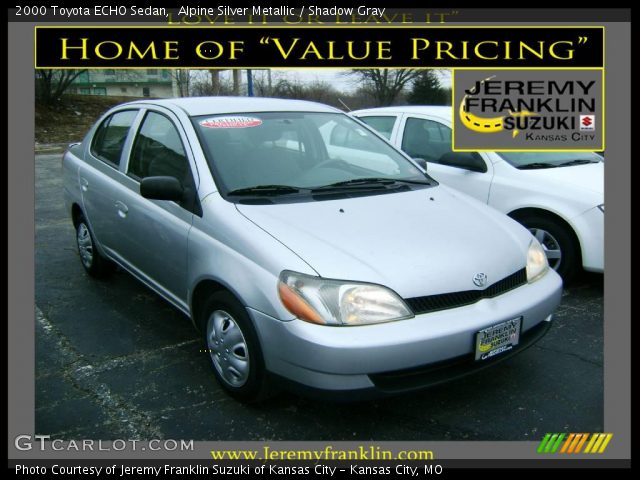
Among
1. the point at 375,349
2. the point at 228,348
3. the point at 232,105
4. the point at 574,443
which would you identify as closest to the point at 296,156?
the point at 232,105

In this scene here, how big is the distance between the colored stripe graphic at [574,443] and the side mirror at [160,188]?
2246mm

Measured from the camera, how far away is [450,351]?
2.46 m

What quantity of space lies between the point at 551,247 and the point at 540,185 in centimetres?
51

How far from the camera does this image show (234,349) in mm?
2771

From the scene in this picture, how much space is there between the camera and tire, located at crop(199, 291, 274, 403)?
8.65 feet

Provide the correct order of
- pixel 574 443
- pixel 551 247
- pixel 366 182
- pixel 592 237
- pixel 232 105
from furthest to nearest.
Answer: pixel 551 247 < pixel 592 237 < pixel 232 105 < pixel 366 182 < pixel 574 443

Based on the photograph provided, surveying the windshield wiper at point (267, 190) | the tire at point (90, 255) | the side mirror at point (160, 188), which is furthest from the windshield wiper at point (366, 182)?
the tire at point (90, 255)

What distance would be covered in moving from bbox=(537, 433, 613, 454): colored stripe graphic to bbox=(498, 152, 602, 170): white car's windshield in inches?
103

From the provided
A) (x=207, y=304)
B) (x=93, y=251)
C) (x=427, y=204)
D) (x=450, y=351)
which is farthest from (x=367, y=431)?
(x=93, y=251)

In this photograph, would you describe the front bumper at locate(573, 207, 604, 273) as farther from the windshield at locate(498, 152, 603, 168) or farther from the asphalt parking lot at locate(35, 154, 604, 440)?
the windshield at locate(498, 152, 603, 168)

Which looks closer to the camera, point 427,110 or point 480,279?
point 480,279

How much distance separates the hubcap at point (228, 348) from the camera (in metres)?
2.74

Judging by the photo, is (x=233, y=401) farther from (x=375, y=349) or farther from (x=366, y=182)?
(x=366, y=182)

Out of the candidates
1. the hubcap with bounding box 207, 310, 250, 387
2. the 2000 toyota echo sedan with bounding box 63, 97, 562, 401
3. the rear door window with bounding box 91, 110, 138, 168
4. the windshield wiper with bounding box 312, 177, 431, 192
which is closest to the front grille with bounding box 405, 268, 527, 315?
the 2000 toyota echo sedan with bounding box 63, 97, 562, 401
